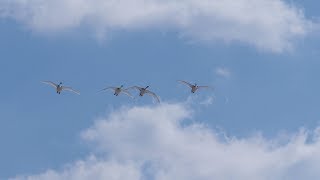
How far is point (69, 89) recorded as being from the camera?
169 meters

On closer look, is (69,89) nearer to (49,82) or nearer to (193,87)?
(49,82)

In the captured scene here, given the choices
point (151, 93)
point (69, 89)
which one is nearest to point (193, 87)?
point (151, 93)

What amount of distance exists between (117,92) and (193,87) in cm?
3176

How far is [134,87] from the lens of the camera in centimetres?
17162

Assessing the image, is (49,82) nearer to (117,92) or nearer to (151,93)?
(117,92)

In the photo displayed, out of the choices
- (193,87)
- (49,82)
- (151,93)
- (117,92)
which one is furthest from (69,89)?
(193,87)

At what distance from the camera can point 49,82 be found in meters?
166

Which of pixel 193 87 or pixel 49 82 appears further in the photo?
pixel 193 87

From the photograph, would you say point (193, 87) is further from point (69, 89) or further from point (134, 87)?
point (69, 89)

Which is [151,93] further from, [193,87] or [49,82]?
[49,82]

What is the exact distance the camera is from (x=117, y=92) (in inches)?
6673

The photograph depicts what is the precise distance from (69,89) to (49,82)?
27.2ft

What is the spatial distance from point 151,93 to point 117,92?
14.6 m

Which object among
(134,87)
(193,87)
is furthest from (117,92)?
(193,87)
